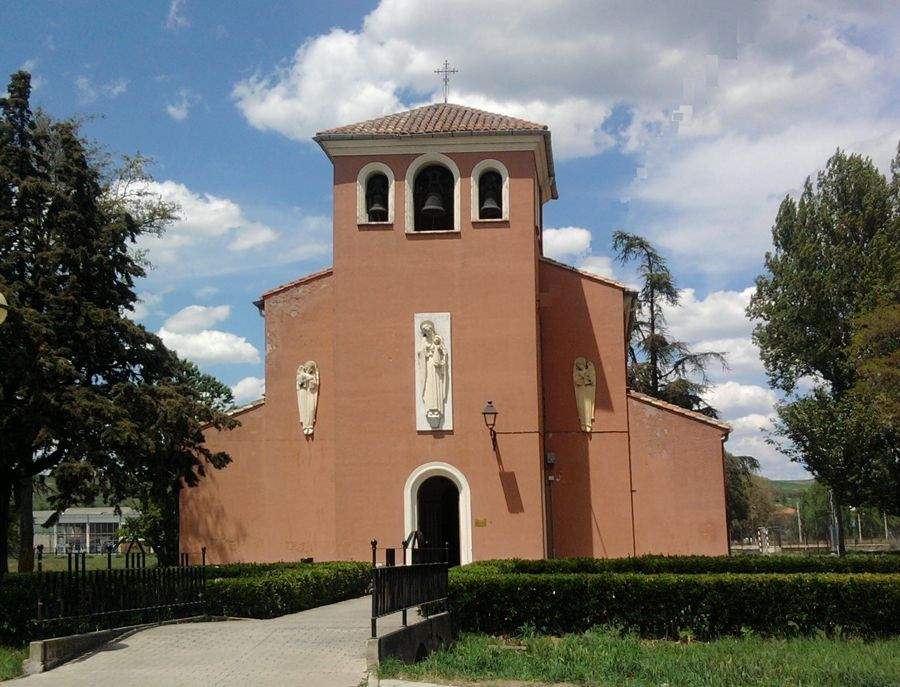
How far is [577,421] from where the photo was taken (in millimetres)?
24453

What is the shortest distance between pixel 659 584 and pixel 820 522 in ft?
316

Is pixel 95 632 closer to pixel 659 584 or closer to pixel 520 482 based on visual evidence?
pixel 659 584

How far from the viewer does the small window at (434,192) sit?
943 inches

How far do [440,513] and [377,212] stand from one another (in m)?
7.50

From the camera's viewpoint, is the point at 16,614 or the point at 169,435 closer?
the point at 16,614

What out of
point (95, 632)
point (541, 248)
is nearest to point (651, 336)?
point (541, 248)

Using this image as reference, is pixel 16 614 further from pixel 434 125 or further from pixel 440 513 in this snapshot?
pixel 434 125

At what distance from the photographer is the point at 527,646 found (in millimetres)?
13219

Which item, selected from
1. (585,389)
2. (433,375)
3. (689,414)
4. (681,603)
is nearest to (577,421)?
(585,389)

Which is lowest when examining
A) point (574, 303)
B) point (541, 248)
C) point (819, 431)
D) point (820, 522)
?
point (820, 522)

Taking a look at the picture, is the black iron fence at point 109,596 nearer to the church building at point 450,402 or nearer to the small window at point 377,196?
the church building at point 450,402

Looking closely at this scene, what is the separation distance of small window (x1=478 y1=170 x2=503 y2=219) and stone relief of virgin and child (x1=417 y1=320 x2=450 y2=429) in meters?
3.06

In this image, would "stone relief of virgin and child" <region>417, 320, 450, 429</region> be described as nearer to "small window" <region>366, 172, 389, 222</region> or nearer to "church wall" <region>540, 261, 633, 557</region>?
"small window" <region>366, 172, 389, 222</region>

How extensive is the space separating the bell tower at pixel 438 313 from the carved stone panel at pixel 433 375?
3cm
